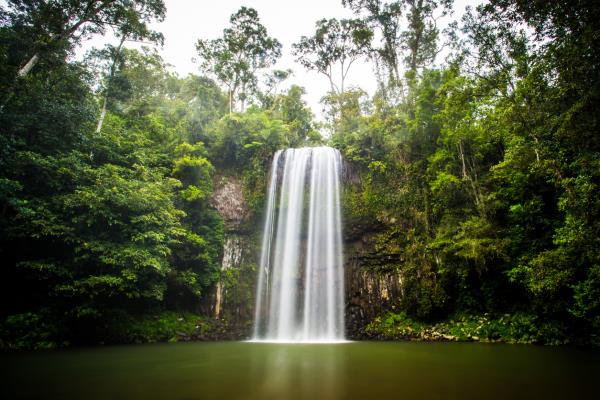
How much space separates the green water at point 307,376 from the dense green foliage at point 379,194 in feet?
8.82

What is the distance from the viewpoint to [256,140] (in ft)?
54.3

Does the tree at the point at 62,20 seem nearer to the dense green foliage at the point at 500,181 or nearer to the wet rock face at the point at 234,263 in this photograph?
the wet rock face at the point at 234,263

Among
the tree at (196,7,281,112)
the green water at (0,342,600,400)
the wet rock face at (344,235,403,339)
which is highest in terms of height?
the tree at (196,7,281,112)

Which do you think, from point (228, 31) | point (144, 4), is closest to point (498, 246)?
point (144, 4)

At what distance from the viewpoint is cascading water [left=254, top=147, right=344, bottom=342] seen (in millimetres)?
12812

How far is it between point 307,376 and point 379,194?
1042 centimetres

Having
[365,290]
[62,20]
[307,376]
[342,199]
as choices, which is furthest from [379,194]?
[62,20]

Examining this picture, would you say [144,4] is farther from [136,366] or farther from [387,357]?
[387,357]

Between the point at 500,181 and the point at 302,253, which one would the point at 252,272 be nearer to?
the point at 302,253

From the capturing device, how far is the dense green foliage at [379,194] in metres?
7.76

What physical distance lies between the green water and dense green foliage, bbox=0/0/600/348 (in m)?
2.69

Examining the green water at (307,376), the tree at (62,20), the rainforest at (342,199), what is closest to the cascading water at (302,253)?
the rainforest at (342,199)

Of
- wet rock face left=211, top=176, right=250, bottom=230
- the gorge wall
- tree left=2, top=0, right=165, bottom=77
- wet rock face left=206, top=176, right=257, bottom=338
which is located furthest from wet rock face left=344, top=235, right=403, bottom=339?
tree left=2, top=0, right=165, bottom=77

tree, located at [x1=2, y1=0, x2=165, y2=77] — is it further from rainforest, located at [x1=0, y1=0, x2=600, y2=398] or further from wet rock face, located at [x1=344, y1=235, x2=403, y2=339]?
wet rock face, located at [x1=344, y1=235, x2=403, y2=339]
